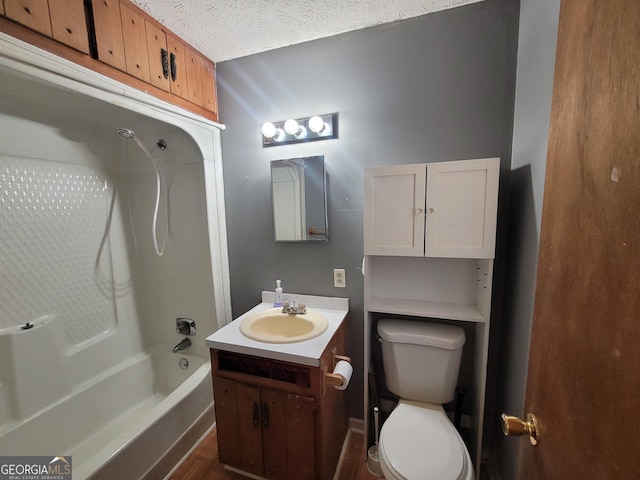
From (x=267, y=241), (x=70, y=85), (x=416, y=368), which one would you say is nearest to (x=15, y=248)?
(x=70, y=85)

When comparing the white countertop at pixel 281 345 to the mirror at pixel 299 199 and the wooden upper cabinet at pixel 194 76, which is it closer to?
the mirror at pixel 299 199

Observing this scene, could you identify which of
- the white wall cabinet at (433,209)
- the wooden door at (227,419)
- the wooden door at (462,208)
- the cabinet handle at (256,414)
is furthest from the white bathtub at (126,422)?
the wooden door at (462,208)

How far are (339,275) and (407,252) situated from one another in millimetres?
490

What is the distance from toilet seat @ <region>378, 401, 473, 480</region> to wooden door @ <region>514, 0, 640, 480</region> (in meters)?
0.52

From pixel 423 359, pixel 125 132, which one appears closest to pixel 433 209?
pixel 423 359

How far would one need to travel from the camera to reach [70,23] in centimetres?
101

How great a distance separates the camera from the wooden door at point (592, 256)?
36 cm

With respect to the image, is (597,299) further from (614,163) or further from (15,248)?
(15,248)

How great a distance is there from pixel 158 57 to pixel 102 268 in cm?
141

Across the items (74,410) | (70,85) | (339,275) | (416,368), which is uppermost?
(70,85)

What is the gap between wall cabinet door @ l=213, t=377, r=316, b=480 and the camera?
118 cm

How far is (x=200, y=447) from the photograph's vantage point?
1.56 meters

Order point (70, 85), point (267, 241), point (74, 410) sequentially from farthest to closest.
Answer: point (267, 241), point (74, 410), point (70, 85)

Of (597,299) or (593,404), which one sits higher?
(597,299)
